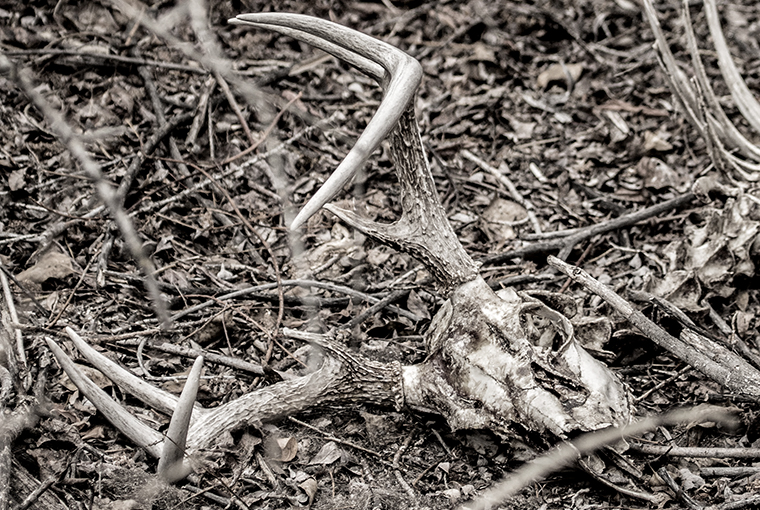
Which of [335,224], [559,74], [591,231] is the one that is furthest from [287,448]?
[559,74]

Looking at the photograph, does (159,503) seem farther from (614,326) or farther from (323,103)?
(323,103)

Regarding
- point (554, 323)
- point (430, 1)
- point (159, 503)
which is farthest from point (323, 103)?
point (159, 503)

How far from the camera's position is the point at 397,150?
2.56m

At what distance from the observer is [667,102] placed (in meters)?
4.77

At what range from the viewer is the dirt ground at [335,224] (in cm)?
255

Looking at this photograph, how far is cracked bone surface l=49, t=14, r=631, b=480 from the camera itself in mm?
2365

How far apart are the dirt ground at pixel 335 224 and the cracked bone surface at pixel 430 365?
0.14 m

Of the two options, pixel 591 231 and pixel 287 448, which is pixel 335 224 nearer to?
pixel 591 231

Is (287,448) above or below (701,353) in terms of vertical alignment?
below

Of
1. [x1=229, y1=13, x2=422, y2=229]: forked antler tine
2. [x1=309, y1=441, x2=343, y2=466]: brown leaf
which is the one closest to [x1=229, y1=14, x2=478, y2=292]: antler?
[x1=229, y1=13, x2=422, y2=229]: forked antler tine

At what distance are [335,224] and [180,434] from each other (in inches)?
73.4

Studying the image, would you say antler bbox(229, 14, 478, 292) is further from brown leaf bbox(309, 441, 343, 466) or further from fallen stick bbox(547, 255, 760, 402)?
brown leaf bbox(309, 441, 343, 466)

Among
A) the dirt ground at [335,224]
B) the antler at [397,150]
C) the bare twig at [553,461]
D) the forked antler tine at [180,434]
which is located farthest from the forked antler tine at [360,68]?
the bare twig at [553,461]

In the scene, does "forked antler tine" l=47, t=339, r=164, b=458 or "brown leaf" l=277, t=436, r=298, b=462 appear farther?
"brown leaf" l=277, t=436, r=298, b=462
